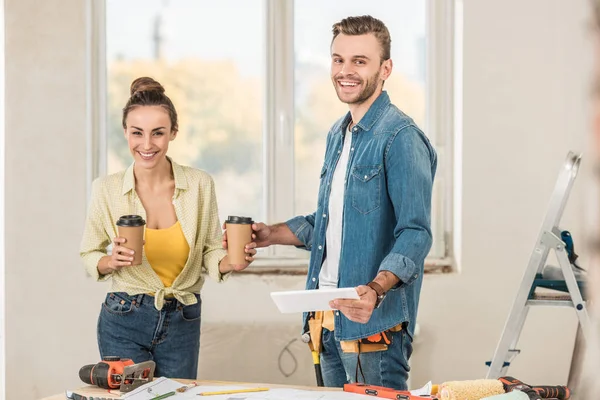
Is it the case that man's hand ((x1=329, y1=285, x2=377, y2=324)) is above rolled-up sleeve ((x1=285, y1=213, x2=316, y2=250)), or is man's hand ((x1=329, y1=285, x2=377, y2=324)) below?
below

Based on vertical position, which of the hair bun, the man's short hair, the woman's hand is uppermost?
the man's short hair

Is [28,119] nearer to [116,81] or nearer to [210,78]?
[116,81]

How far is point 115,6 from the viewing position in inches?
148

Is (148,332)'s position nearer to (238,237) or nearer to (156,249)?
(156,249)

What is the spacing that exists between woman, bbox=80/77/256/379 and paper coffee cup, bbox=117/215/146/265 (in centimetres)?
7

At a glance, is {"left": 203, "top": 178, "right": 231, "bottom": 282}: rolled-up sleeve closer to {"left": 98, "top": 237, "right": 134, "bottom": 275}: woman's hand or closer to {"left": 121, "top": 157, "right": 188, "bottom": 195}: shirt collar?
{"left": 121, "top": 157, "right": 188, "bottom": 195}: shirt collar

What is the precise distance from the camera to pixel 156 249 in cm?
223

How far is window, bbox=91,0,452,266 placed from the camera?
148 inches

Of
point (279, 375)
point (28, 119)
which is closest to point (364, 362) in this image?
point (279, 375)

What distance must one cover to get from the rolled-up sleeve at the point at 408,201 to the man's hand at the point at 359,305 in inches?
5.4

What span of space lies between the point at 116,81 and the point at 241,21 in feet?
2.29

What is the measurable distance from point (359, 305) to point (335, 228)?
40 cm

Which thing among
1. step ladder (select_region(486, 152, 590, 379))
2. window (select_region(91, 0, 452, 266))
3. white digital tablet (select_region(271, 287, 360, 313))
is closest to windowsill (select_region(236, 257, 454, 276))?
window (select_region(91, 0, 452, 266))

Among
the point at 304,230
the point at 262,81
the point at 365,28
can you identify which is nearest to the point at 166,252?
the point at 304,230
